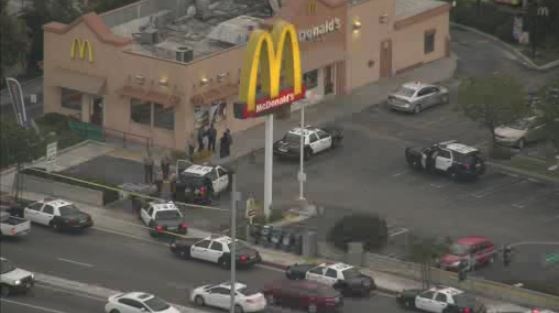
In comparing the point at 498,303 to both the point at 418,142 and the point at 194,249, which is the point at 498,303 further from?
the point at 418,142

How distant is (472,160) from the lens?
11100cm

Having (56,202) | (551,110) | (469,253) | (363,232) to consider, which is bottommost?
(56,202)

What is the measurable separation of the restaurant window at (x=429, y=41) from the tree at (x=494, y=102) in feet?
57.8

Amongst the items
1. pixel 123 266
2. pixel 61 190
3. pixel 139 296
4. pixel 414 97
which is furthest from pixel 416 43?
pixel 139 296

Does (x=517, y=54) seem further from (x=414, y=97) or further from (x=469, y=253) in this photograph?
(x=469, y=253)

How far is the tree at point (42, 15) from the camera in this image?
132m

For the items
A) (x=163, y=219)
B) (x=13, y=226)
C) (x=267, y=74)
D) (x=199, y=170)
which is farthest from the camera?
(x=199, y=170)

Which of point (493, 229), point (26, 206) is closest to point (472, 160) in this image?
point (493, 229)

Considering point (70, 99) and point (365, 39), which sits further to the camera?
point (365, 39)

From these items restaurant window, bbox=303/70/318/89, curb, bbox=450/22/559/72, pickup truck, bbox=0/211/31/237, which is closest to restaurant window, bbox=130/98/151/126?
restaurant window, bbox=303/70/318/89

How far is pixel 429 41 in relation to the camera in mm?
133125

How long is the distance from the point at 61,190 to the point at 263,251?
42.6 feet

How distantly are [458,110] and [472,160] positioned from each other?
8890 millimetres

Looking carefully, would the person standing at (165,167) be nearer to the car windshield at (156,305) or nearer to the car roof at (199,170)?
the car roof at (199,170)
